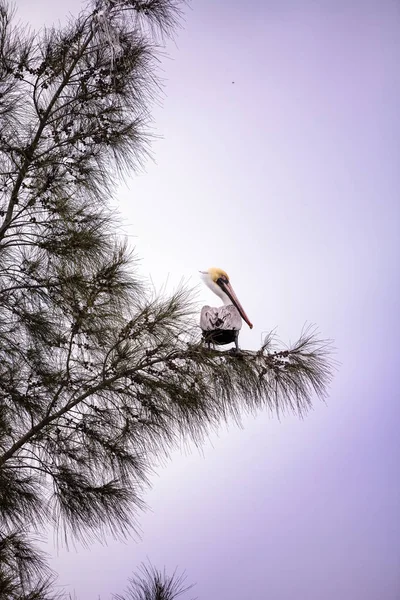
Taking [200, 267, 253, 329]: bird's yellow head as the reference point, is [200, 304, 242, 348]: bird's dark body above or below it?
below

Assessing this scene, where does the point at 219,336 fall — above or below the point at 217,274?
below

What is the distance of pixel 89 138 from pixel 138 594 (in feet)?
4.15

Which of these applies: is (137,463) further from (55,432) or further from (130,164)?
(130,164)

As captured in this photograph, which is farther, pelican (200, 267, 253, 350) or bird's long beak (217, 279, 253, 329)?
bird's long beak (217, 279, 253, 329)

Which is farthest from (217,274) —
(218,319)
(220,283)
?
(218,319)

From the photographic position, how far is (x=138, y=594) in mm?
2568

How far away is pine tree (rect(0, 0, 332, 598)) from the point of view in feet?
7.72

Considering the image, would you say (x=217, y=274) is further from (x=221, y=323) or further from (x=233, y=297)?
(x=221, y=323)

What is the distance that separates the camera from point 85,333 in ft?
7.86

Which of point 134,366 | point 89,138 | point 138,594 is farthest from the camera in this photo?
point 89,138

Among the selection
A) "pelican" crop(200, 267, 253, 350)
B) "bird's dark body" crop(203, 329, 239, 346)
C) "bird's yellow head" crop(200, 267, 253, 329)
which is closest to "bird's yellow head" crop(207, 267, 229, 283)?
"bird's yellow head" crop(200, 267, 253, 329)

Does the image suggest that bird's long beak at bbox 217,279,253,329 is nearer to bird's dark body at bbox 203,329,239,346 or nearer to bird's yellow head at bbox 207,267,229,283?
bird's yellow head at bbox 207,267,229,283

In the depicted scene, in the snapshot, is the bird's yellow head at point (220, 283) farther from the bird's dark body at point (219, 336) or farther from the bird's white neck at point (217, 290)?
the bird's dark body at point (219, 336)

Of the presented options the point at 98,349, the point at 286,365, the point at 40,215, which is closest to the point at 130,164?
the point at 40,215
